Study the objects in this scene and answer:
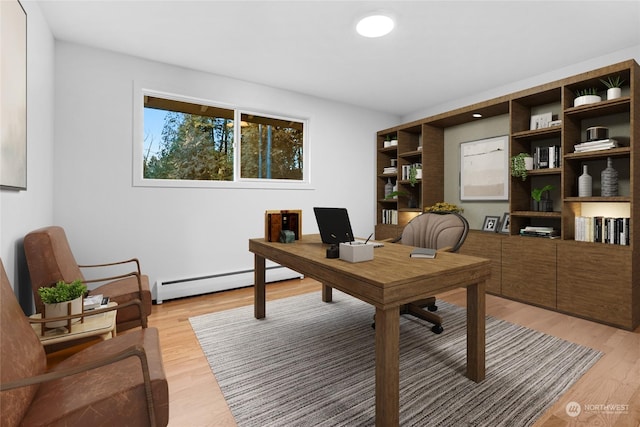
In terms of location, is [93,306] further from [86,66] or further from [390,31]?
[390,31]

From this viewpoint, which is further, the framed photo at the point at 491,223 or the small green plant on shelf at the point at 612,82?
the framed photo at the point at 491,223

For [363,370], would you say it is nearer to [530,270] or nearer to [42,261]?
[42,261]

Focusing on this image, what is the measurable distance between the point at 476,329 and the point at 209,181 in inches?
128

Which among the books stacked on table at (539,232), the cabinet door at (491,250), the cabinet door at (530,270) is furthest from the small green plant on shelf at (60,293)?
the books stacked on table at (539,232)

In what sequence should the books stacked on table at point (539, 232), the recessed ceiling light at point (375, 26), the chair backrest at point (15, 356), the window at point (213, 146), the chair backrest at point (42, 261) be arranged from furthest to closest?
the window at point (213, 146), the books stacked on table at point (539, 232), the recessed ceiling light at point (375, 26), the chair backrest at point (42, 261), the chair backrest at point (15, 356)

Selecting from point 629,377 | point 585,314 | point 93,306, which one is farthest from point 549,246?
point 93,306

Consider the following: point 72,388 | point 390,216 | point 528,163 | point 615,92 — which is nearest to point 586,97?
point 615,92

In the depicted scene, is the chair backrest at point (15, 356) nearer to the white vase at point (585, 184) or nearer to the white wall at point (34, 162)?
the white wall at point (34, 162)

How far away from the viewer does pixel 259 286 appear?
2887 millimetres

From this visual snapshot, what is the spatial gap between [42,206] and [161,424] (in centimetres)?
242

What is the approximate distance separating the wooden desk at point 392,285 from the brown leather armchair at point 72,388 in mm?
915

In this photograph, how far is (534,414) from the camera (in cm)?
160

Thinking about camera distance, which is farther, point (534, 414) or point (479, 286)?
point (479, 286)

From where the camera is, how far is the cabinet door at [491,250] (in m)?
3.60
